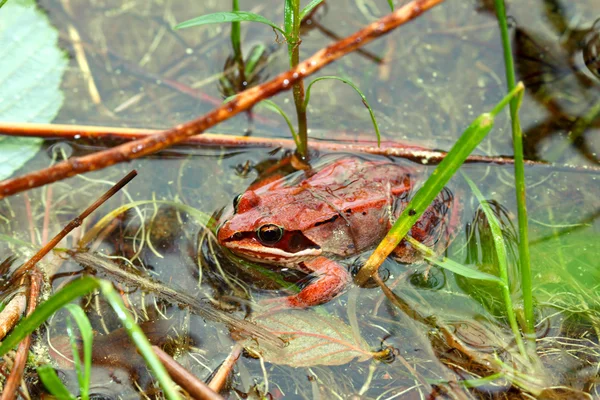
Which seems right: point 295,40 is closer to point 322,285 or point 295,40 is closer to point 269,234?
point 269,234

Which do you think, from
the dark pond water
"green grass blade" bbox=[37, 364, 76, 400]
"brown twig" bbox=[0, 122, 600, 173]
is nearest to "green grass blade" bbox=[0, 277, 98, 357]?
"green grass blade" bbox=[37, 364, 76, 400]

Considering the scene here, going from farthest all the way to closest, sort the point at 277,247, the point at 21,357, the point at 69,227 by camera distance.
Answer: the point at 277,247, the point at 69,227, the point at 21,357

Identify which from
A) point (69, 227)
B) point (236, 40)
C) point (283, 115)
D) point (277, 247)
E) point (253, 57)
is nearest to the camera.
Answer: point (69, 227)

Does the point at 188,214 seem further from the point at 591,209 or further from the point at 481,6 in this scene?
the point at 481,6

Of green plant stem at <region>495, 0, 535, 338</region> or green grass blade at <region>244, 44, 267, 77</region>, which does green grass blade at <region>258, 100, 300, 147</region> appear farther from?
green plant stem at <region>495, 0, 535, 338</region>

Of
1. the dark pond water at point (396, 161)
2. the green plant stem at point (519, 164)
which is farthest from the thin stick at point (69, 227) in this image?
the green plant stem at point (519, 164)

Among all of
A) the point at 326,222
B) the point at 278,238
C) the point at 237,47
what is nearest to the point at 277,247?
the point at 278,238

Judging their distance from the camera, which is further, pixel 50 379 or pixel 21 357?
pixel 21 357

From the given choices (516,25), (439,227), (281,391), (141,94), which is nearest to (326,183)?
(439,227)
